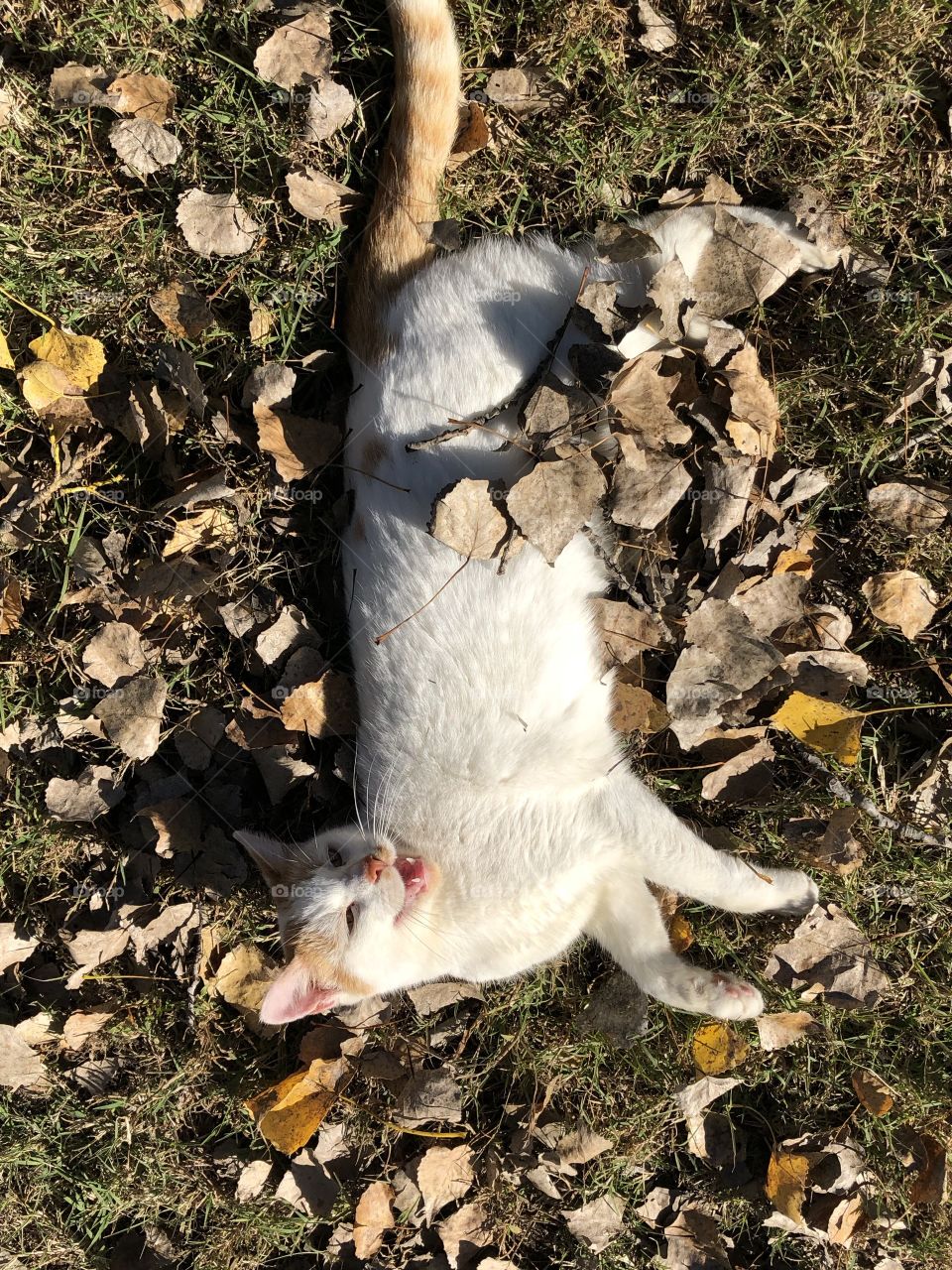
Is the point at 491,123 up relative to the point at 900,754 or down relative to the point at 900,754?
up

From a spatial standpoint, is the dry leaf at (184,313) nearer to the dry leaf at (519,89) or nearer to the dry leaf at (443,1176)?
the dry leaf at (519,89)

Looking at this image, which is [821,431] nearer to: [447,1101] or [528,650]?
[528,650]

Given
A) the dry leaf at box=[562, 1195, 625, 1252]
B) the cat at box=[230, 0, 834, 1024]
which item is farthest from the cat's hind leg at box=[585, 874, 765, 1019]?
the dry leaf at box=[562, 1195, 625, 1252]

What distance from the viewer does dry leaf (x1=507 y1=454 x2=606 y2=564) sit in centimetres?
278

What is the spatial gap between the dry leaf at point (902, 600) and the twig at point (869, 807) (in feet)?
2.03

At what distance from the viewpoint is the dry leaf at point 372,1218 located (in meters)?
3.49

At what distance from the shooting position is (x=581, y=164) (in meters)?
3.47

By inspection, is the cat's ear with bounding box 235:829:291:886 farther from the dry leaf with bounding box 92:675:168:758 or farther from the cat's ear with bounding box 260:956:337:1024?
the dry leaf with bounding box 92:675:168:758

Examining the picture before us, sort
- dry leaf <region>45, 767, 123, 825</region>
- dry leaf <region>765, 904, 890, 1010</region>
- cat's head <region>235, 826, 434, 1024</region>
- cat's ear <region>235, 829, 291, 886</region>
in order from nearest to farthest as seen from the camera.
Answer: cat's head <region>235, 826, 434, 1024</region> → cat's ear <region>235, 829, 291, 886</region> → dry leaf <region>765, 904, 890, 1010</region> → dry leaf <region>45, 767, 123, 825</region>

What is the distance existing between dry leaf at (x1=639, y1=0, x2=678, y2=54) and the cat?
0.85 meters

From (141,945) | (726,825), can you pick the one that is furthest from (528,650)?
(141,945)

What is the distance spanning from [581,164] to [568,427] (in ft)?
4.57

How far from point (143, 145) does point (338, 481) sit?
1599 mm

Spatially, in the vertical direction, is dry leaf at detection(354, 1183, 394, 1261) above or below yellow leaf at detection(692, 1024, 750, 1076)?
below
